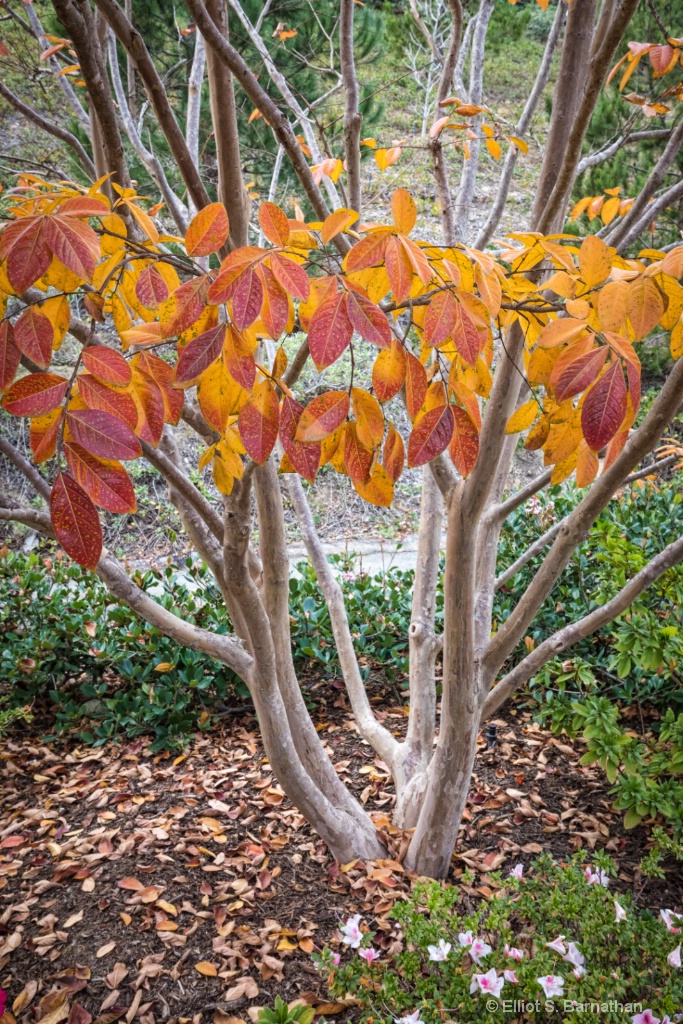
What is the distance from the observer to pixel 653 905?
195 centimetres

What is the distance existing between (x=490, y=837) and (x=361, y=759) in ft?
2.19

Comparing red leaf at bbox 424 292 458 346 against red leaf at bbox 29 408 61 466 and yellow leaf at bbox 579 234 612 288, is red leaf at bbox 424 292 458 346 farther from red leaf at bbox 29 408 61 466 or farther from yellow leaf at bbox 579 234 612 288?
red leaf at bbox 29 408 61 466

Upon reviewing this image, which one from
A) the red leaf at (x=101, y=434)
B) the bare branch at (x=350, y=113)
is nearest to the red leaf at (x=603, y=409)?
the red leaf at (x=101, y=434)

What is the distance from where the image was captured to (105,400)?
78 cm

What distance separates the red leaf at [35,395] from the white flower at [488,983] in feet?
4.58

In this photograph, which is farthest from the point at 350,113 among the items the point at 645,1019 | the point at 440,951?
the point at 645,1019

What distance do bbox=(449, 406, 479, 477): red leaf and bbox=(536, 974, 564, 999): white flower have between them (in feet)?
3.71

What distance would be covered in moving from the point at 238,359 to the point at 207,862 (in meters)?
1.91

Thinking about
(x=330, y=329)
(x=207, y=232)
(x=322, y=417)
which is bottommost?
(x=322, y=417)

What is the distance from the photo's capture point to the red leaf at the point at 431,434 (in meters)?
0.83

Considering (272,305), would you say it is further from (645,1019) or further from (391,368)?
(645,1019)

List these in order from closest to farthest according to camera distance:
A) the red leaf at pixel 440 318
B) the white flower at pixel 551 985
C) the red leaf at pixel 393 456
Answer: the red leaf at pixel 440 318 < the red leaf at pixel 393 456 < the white flower at pixel 551 985

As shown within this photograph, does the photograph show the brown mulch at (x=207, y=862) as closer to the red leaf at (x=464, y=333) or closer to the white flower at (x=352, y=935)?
the white flower at (x=352, y=935)

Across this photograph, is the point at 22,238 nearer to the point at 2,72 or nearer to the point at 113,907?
the point at 113,907
